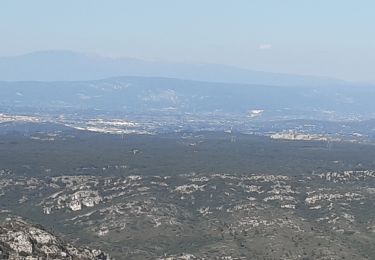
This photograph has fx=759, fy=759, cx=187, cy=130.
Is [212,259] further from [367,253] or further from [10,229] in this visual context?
[10,229]

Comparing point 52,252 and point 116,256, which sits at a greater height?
point 52,252

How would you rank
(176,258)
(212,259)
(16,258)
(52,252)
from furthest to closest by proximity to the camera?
1. (212,259)
2. (176,258)
3. (52,252)
4. (16,258)

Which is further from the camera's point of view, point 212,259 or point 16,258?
point 212,259

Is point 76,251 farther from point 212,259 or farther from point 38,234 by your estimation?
point 212,259

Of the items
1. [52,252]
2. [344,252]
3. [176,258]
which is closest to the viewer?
[52,252]

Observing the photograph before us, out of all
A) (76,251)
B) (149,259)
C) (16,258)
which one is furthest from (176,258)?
(16,258)

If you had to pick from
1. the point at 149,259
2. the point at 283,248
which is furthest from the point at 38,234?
the point at 283,248
